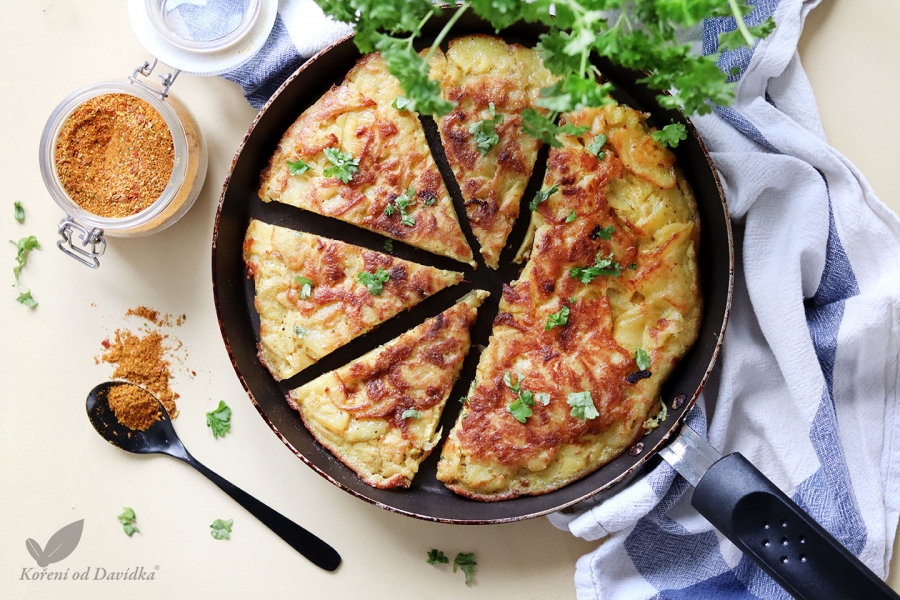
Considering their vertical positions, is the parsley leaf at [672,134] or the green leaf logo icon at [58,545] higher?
the parsley leaf at [672,134]

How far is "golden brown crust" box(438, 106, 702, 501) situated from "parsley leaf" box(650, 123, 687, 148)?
10cm

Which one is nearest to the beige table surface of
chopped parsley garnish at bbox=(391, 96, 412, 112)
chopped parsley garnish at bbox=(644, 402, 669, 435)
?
chopped parsley garnish at bbox=(644, 402, 669, 435)

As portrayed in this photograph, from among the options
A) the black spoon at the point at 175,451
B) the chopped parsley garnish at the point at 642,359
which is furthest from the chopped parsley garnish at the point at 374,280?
the black spoon at the point at 175,451

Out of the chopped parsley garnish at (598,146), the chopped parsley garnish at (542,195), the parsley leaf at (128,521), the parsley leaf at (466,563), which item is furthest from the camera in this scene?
the parsley leaf at (128,521)

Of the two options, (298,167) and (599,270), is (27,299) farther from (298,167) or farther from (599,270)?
(599,270)

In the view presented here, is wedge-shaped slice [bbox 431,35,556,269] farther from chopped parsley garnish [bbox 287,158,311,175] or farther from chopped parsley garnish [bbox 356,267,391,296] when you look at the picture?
chopped parsley garnish [bbox 287,158,311,175]

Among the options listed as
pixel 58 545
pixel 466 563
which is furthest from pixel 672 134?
pixel 58 545

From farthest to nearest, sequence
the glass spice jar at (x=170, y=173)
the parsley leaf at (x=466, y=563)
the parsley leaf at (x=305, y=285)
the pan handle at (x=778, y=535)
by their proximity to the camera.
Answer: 1. the parsley leaf at (x=466, y=563)
2. the glass spice jar at (x=170, y=173)
3. the parsley leaf at (x=305, y=285)
4. the pan handle at (x=778, y=535)

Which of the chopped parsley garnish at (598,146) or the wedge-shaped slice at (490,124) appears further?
the wedge-shaped slice at (490,124)

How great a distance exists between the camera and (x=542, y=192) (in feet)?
14.0

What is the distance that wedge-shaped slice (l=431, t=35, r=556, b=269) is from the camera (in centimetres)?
425

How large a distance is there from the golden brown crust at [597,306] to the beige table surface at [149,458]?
86 centimetres

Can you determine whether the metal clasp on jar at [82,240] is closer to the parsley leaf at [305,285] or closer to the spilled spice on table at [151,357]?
the spilled spice on table at [151,357]

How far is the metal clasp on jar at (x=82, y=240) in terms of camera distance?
4.56m
